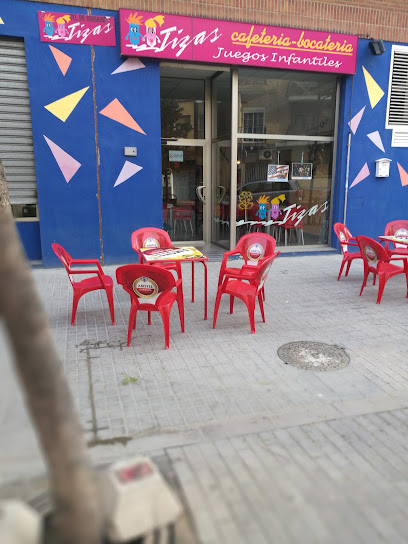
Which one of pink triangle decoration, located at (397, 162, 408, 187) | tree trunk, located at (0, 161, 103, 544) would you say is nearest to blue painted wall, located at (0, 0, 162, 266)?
pink triangle decoration, located at (397, 162, 408, 187)

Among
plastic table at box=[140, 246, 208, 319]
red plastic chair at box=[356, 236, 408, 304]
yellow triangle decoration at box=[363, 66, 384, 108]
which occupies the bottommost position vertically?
red plastic chair at box=[356, 236, 408, 304]

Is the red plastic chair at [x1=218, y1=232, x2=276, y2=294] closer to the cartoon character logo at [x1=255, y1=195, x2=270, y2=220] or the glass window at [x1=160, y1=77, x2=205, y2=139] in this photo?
the cartoon character logo at [x1=255, y1=195, x2=270, y2=220]

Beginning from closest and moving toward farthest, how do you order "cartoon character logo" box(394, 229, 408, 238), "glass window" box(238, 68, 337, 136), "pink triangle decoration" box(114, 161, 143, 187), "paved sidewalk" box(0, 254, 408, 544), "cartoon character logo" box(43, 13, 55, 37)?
"paved sidewalk" box(0, 254, 408, 544) < "cartoon character logo" box(43, 13, 55, 37) < "cartoon character logo" box(394, 229, 408, 238) < "pink triangle decoration" box(114, 161, 143, 187) < "glass window" box(238, 68, 337, 136)

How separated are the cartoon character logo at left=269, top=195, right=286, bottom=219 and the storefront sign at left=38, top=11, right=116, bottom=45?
447cm

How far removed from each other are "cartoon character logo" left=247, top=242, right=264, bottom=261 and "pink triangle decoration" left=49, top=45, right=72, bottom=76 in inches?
186

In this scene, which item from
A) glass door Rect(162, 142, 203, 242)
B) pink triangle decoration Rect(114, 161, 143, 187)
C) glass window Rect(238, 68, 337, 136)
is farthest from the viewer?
glass door Rect(162, 142, 203, 242)

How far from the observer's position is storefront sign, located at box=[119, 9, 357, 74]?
755cm

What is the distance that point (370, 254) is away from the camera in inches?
242

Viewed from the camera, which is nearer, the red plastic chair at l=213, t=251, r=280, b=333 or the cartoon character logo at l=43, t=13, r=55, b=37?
the red plastic chair at l=213, t=251, r=280, b=333

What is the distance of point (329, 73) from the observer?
9.05 m

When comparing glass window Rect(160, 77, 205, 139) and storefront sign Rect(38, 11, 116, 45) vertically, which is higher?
storefront sign Rect(38, 11, 116, 45)

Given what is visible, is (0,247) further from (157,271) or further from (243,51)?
(243,51)

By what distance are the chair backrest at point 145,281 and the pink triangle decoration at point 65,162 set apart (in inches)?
167

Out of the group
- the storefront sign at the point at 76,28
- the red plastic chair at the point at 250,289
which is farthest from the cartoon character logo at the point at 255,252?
the storefront sign at the point at 76,28
